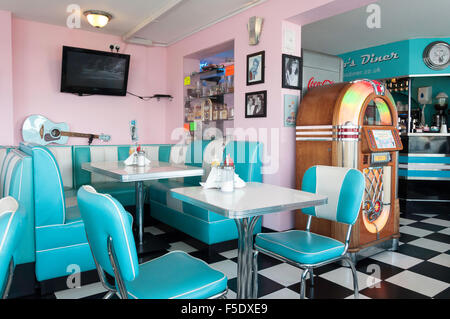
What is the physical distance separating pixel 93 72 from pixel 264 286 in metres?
4.54

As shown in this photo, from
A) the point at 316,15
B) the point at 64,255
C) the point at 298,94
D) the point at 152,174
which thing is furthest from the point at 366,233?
the point at 64,255

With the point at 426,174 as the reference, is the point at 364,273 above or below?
below

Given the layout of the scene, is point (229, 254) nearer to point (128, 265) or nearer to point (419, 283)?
point (419, 283)

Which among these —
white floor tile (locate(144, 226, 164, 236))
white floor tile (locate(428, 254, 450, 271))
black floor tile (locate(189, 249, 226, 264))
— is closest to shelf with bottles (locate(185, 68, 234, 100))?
white floor tile (locate(144, 226, 164, 236))

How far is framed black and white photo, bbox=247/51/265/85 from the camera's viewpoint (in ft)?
13.7

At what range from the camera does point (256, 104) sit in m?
4.31

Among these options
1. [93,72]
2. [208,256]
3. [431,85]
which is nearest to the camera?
[208,256]

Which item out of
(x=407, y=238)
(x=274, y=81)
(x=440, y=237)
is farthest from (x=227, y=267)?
(x=440, y=237)

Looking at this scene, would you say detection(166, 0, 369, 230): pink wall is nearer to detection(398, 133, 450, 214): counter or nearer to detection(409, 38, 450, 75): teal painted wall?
detection(398, 133, 450, 214): counter

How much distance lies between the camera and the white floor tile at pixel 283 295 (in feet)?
8.35

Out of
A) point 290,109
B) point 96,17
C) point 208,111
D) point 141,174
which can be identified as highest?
point 96,17

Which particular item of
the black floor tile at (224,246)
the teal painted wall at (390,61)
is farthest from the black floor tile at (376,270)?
the teal painted wall at (390,61)

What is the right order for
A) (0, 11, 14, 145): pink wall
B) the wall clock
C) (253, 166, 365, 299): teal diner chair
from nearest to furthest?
1. (253, 166, 365, 299): teal diner chair
2. (0, 11, 14, 145): pink wall
3. the wall clock

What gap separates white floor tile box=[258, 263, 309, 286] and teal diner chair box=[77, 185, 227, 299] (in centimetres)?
125
